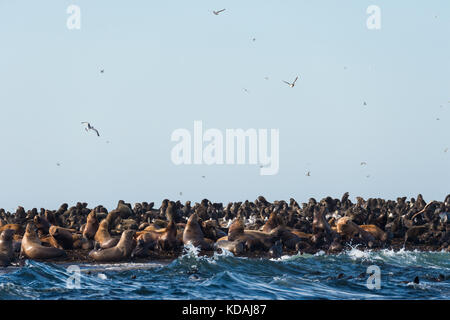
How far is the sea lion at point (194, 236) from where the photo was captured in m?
26.2

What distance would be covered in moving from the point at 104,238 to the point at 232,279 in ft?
22.2

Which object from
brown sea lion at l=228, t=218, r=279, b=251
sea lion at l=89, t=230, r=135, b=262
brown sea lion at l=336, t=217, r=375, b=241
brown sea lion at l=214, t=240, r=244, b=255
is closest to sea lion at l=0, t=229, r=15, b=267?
sea lion at l=89, t=230, r=135, b=262

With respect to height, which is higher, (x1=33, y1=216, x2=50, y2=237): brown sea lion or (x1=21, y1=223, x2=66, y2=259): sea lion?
(x1=33, y1=216, x2=50, y2=237): brown sea lion

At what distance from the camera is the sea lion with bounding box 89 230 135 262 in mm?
24344

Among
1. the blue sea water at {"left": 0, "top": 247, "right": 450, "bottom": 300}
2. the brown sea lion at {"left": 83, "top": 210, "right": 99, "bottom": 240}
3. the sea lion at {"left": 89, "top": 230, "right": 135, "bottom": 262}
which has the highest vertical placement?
the brown sea lion at {"left": 83, "top": 210, "right": 99, "bottom": 240}

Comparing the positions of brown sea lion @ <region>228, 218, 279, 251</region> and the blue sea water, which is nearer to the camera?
the blue sea water

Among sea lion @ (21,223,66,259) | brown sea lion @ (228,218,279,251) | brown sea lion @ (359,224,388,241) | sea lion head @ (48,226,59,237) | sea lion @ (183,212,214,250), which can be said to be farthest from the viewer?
brown sea lion @ (359,224,388,241)

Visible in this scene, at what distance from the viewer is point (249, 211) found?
129 feet

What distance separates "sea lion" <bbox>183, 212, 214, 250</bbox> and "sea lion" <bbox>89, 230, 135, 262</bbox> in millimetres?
2442

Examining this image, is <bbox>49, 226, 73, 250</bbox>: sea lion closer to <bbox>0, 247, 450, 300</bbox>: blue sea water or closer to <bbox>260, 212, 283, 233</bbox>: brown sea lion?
<bbox>0, 247, 450, 300</bbox>: blue sea water

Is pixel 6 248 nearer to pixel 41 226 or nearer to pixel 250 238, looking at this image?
pixel 41 226
